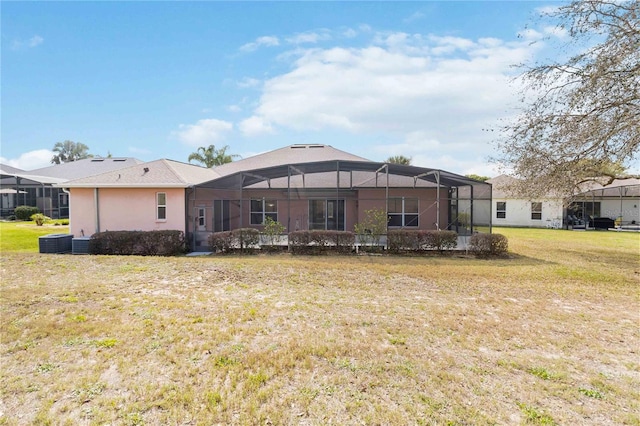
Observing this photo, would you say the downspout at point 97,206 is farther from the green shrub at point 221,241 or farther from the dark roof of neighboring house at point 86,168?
the dark roof of neighboring house at point 86,168

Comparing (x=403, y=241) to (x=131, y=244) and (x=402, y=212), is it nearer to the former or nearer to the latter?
(x=402, y=212)

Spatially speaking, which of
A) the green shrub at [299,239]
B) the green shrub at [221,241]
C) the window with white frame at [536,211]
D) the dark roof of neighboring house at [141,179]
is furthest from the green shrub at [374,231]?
the window with white frame at [536,211]

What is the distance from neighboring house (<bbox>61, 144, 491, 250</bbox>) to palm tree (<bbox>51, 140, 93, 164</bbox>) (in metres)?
54.7

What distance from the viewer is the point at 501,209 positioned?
2578 cm

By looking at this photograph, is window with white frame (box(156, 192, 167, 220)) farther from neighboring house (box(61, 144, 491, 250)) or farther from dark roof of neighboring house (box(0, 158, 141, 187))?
dark roof of neighboring house (box(0, 158, 141, 187))

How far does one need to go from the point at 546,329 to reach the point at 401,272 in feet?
13.4

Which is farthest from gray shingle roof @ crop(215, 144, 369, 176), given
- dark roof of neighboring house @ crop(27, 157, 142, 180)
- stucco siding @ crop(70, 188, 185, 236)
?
dark roof of neighboring house @ crop(27, 157, 142, 180)

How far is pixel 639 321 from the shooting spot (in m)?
5.30

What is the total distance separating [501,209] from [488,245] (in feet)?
54.7

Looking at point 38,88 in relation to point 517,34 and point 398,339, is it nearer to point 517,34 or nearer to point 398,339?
point 398,339

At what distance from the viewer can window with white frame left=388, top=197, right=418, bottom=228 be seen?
55.4 feet

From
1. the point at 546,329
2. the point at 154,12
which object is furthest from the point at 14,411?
the point at 154,12

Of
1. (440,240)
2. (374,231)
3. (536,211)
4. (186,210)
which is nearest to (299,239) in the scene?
(374,231)

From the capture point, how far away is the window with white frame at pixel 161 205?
13.8 metres
